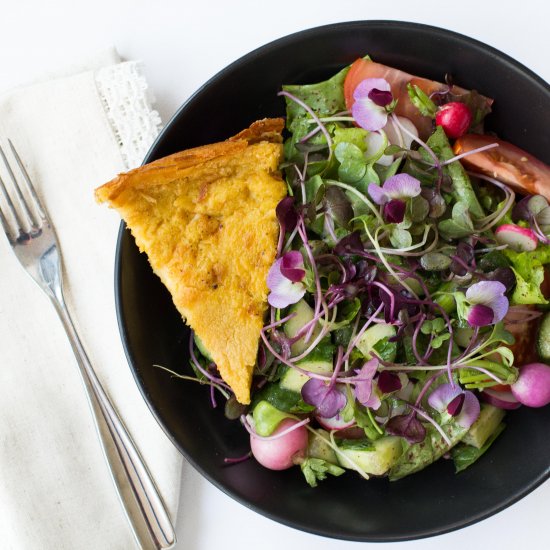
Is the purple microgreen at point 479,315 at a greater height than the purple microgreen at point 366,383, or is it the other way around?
the purple microgreen at point 479,315

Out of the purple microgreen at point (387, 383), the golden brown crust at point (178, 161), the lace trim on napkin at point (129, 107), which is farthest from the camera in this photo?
the lace trim on napkin at point (129, 107)

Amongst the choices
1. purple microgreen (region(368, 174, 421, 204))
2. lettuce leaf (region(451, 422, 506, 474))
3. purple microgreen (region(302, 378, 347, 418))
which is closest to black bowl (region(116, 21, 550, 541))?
lettuce leaf (region(451, 422, 506, 474))

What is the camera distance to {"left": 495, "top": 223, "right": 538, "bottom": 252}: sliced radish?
213 centimetres

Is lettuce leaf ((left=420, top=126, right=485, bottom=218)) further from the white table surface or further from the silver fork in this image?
the silver fork

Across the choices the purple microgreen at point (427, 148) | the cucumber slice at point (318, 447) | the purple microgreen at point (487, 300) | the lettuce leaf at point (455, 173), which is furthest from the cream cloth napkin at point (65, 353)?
the purple microgreen at point (487, 300)

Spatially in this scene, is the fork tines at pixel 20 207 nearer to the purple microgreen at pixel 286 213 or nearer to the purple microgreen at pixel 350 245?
the purple microgreen at pixel 286 213

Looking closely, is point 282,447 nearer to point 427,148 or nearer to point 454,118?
point 427,148

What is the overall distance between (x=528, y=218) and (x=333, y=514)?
1.15 m

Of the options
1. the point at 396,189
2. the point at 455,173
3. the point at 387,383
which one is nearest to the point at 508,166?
the point at 455,173

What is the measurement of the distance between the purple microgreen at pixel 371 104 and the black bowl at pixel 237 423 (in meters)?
0.16

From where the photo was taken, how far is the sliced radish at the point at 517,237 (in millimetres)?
2131

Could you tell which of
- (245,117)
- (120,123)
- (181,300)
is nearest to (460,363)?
(181,300)

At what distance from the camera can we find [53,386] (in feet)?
8.25

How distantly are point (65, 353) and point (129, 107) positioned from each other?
0.94 m
